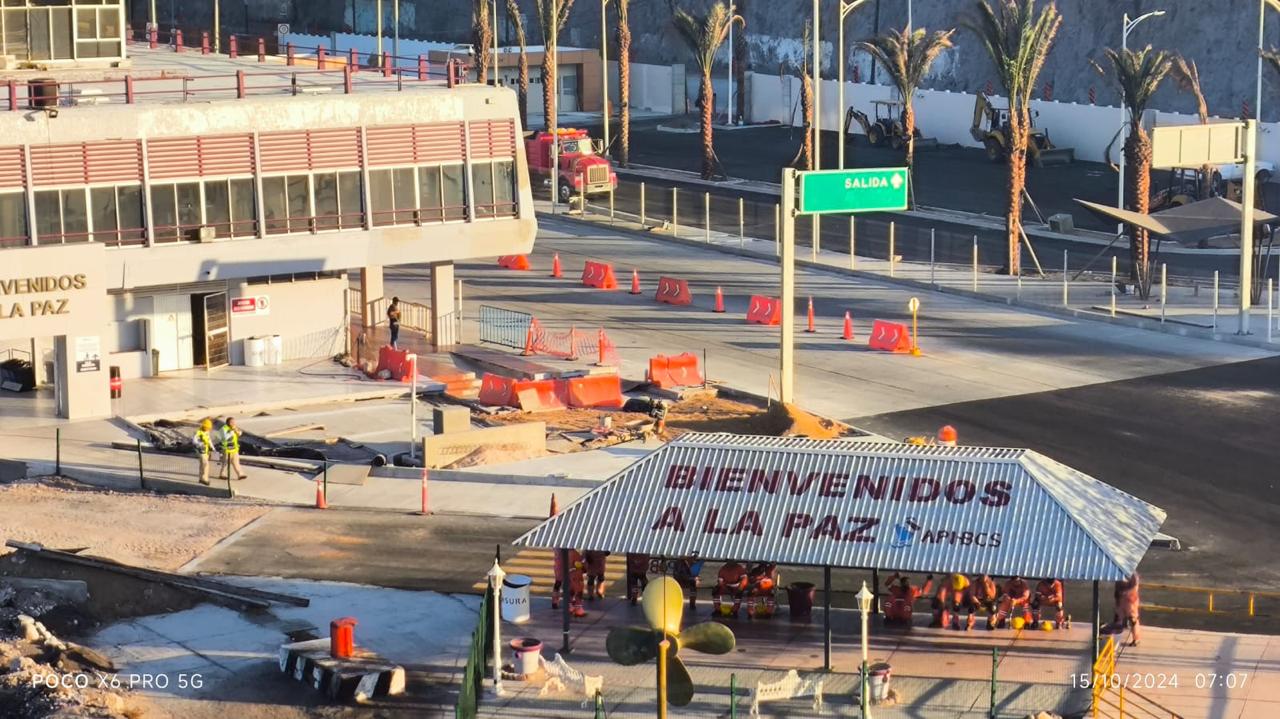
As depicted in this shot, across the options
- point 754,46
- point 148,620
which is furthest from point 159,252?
point 754,46

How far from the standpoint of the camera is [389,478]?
47.3 m

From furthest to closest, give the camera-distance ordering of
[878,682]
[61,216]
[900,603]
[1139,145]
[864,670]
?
1. [1139,145]
2. [61,216]
3. [900,603]
4. [878,682]
5. [864,670]

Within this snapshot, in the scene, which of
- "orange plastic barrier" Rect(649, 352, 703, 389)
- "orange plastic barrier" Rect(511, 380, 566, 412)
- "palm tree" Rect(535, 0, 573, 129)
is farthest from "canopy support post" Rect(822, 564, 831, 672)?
"palm tree" Rect(535, 0, 573, 129)

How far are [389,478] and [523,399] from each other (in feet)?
22.8

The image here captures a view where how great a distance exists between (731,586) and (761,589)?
510 mm

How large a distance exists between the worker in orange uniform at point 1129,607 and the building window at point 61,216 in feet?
99.6

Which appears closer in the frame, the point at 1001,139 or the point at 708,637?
the point at 708,637

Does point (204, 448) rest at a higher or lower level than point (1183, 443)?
higher

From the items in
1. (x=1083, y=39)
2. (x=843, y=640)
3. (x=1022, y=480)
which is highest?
(x=1083, y=39)

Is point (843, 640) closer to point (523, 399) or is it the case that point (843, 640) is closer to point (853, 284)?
point (523, 399)

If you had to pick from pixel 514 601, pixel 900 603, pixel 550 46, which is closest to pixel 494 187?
pixel 514 601

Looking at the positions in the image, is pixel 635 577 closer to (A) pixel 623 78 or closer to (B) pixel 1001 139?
(B) pixel 1001 139

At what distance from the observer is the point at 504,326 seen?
63.0 meters

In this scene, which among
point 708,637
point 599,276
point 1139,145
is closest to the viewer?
point 708,637
